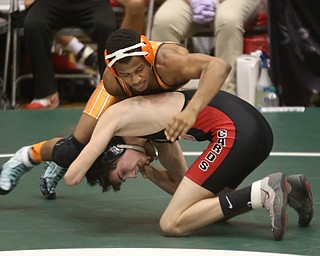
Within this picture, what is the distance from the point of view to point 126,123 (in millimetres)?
4195

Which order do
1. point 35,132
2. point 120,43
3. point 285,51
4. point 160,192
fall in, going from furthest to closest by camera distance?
1. point 285,51
2. point 35,132
3. point 160,192
4. point 120,43

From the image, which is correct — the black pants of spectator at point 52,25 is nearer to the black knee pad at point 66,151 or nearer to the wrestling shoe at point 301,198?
the black knee pad at point 66,151

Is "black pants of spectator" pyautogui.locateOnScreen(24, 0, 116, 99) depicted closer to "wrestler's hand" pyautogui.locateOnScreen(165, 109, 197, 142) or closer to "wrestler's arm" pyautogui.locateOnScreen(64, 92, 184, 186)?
"wrestler's arm" pyautogui.locateOnScreen(64, 92, 184, 186)

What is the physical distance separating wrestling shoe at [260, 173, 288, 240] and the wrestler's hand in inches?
18.1

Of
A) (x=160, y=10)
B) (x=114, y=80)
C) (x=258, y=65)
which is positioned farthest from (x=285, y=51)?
(x=114, y=80)

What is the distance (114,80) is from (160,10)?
3.19 meters

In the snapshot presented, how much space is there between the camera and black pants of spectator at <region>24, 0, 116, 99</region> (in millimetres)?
7480

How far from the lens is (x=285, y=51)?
729 cm

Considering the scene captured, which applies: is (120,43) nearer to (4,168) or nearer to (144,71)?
(144,71)

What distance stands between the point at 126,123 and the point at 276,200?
0.72 meters

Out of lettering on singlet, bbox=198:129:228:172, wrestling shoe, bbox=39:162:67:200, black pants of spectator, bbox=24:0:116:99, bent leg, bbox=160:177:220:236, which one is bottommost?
black pants of spectator, bbox=24:0:116:99

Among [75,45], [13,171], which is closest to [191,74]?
[13,171]

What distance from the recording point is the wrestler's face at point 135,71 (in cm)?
410

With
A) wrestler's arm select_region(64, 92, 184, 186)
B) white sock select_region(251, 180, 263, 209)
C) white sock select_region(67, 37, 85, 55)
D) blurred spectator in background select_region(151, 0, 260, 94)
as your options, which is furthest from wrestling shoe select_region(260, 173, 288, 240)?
white sock select_region(67, 37, 85, 55)
